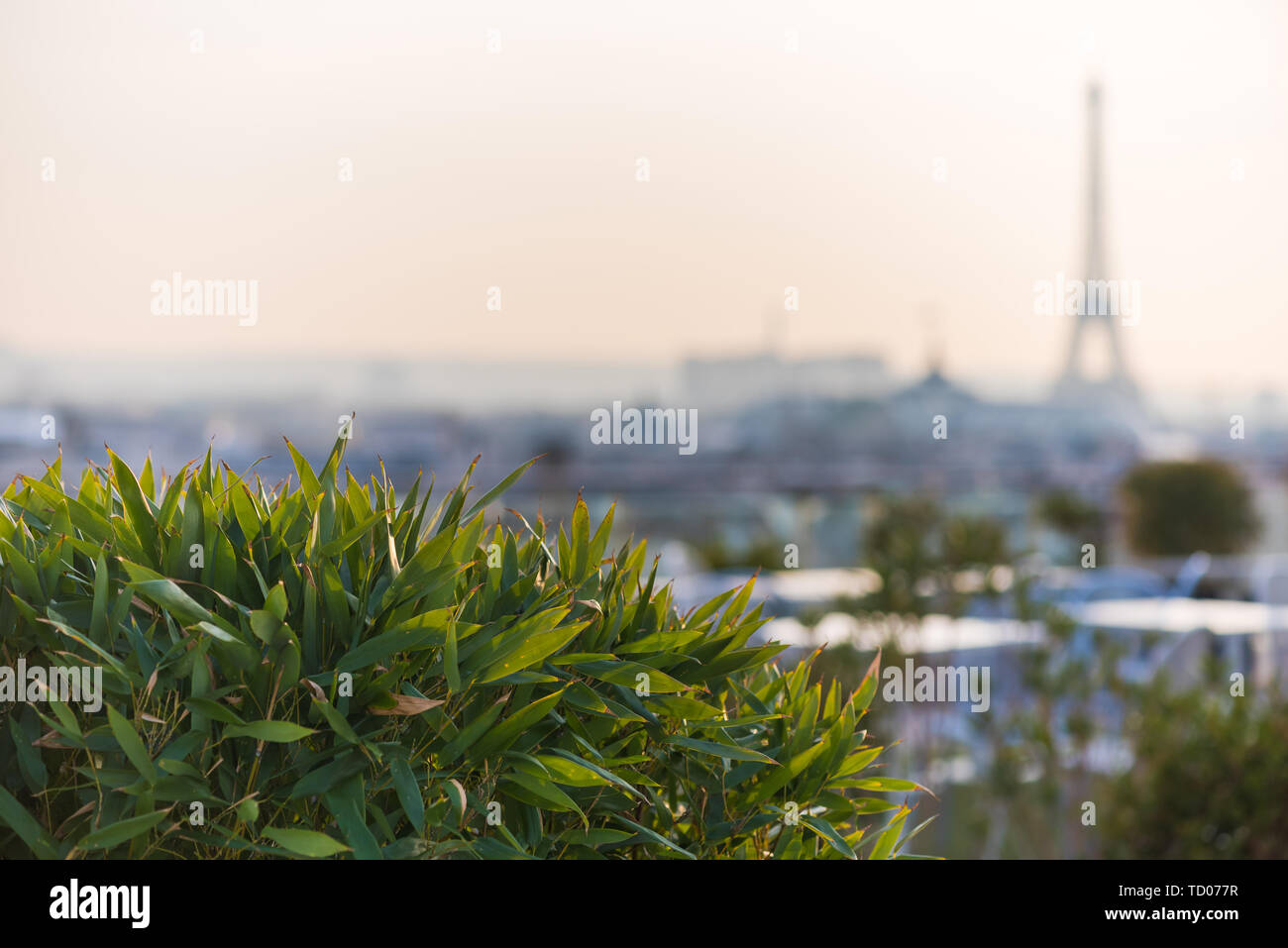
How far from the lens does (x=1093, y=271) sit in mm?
19203

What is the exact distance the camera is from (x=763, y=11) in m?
6.98

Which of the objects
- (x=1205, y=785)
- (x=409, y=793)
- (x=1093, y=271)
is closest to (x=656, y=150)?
(x=1205, y=785)

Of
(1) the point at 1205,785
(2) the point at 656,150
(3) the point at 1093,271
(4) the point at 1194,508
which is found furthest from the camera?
(3) the point at 1093,271

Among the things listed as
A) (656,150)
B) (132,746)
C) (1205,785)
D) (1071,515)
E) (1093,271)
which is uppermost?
(1093,271)

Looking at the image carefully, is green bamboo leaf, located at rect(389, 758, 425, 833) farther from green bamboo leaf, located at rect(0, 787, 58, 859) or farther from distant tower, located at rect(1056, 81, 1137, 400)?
distant tower, located at rect(1056, 81, 1137, 400)

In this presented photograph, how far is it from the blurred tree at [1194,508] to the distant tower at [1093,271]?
10.0 metres

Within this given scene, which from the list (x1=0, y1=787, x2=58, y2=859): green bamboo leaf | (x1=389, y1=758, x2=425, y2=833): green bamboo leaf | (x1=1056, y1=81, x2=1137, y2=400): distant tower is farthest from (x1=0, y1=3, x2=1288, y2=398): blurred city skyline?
(x1=1056, y1=81, x2=1137, y2=400): distant tower

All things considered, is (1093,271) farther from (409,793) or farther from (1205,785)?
(409,793)

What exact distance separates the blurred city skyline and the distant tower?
23.6 feet

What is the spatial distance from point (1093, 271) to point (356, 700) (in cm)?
2030

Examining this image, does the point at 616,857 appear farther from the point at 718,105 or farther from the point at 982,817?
the point at 718,105

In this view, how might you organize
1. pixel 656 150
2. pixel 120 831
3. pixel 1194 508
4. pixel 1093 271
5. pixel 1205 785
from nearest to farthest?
pixel 120 831, pixel 1205 785, pixel 656 150, pixel 1194 508, pixel 1093 271

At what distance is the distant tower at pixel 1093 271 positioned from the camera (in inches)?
800

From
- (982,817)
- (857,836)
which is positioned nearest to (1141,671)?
(982,817)
